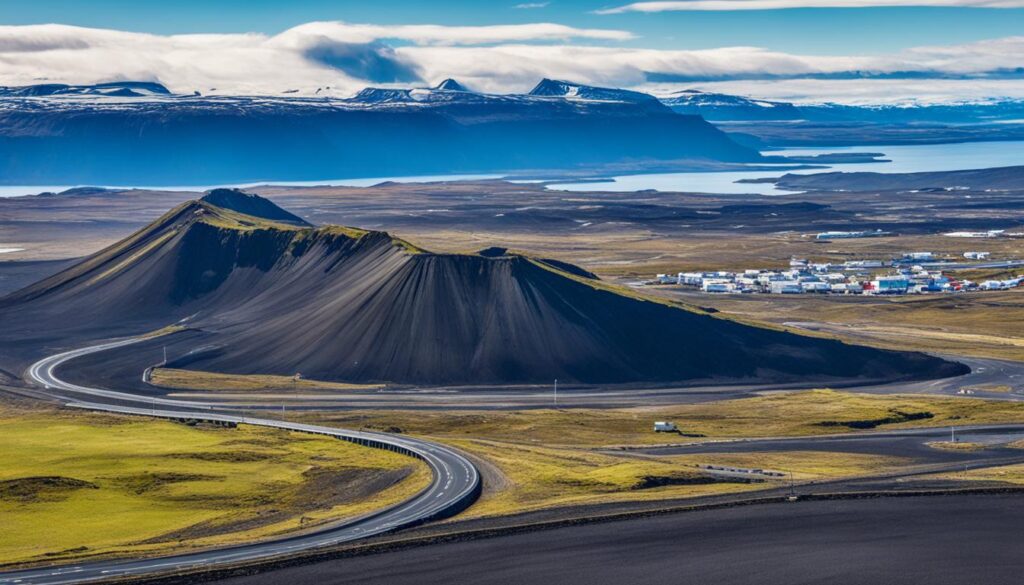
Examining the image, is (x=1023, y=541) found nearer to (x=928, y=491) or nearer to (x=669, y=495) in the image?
(x=928, y=491)

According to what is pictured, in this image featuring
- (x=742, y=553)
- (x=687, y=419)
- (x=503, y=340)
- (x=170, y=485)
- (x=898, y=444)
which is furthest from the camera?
(x=503, y=340)

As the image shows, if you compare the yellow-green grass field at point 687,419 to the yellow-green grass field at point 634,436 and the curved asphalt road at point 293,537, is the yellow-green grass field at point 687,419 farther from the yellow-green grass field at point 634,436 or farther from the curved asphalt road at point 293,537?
the curved asphalt road at point 293,537

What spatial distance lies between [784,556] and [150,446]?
59.2m

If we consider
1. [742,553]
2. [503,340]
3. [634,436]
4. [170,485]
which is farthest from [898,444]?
[170,485]

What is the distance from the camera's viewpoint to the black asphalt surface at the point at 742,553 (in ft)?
252

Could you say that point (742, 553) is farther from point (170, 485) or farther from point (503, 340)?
point (503, 340)

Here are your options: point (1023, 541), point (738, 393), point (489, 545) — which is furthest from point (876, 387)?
point (489, 545)

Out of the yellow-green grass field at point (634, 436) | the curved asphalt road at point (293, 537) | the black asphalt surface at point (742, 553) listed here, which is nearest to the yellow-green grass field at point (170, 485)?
the curved asphalt road at point (293, 537)

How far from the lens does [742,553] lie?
3223 inches

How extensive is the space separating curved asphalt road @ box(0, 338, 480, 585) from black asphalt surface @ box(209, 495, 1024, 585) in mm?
4334

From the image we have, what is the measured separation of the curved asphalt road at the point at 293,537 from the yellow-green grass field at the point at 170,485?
193 centimetres

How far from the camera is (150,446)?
11956 centimetres

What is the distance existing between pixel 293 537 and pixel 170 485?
23.3 metres

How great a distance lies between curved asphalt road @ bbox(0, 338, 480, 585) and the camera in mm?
75000
